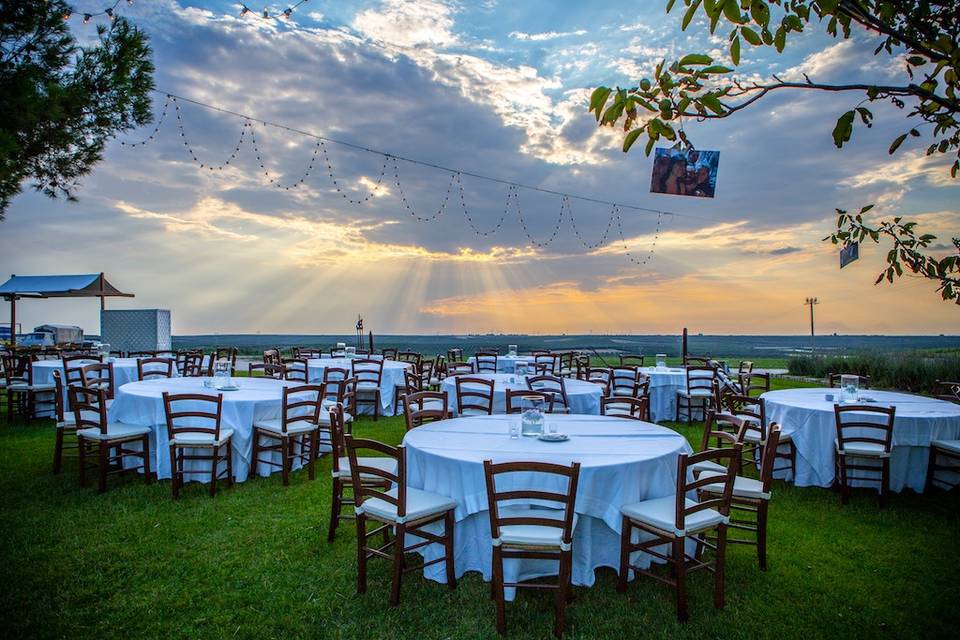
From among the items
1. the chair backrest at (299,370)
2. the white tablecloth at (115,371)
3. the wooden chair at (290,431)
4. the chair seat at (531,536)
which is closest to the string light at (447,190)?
the chair backrest at (299,370)

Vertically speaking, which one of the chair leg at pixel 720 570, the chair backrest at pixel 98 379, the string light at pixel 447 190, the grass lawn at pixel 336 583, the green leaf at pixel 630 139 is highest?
the string light at pixel 447 190

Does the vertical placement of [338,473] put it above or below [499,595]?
above

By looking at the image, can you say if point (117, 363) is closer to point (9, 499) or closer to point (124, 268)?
point (9, 499)

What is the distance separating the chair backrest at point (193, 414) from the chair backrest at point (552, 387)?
346cm

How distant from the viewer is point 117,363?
969 centimetres

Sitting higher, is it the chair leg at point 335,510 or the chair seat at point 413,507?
the chair seat at point 413,507

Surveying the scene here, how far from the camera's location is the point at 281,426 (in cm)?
622

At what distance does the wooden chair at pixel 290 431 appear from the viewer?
20.0ft

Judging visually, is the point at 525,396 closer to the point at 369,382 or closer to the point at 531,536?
the point at 531,536

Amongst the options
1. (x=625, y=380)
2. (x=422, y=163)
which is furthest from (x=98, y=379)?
(x=625, y=380)

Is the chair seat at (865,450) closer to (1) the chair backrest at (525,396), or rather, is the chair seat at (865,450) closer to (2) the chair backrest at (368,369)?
(1) the chair backrest at (525,396)

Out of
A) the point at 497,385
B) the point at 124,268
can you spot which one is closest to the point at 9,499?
the point at 497,385

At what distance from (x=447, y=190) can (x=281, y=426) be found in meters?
8.05

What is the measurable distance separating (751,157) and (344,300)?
11635 millimetres
